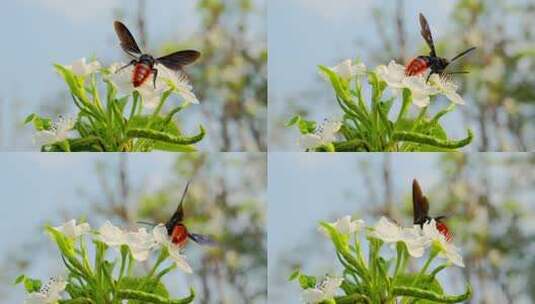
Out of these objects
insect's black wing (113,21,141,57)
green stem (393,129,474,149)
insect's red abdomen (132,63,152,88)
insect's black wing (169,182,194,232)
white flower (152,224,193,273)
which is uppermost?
insect's black wing (113,21,141,57)

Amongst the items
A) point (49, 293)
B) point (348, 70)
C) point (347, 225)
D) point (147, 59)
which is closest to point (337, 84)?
point (348, 70)

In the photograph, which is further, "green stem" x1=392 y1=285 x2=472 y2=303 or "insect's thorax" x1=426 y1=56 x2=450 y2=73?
"insect's thorax" x1=426 y1=56 x2=450 y2=73

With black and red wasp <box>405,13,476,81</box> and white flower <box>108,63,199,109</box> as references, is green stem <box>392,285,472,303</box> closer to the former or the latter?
black and red wasp <box>405,13,476,81</box>

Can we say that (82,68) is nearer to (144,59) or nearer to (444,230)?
(144,59)

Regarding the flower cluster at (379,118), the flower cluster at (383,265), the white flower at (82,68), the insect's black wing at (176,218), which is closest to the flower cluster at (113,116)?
the white flower at (82,68)

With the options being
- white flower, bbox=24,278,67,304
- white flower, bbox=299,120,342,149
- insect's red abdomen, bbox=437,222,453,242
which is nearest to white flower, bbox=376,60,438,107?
white flower, bbox=299,120,342,149

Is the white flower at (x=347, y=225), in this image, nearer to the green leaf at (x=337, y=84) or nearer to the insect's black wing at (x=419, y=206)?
the insect's black wing at (x=419, y=206)

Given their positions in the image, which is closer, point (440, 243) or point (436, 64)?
point (440, 243)
